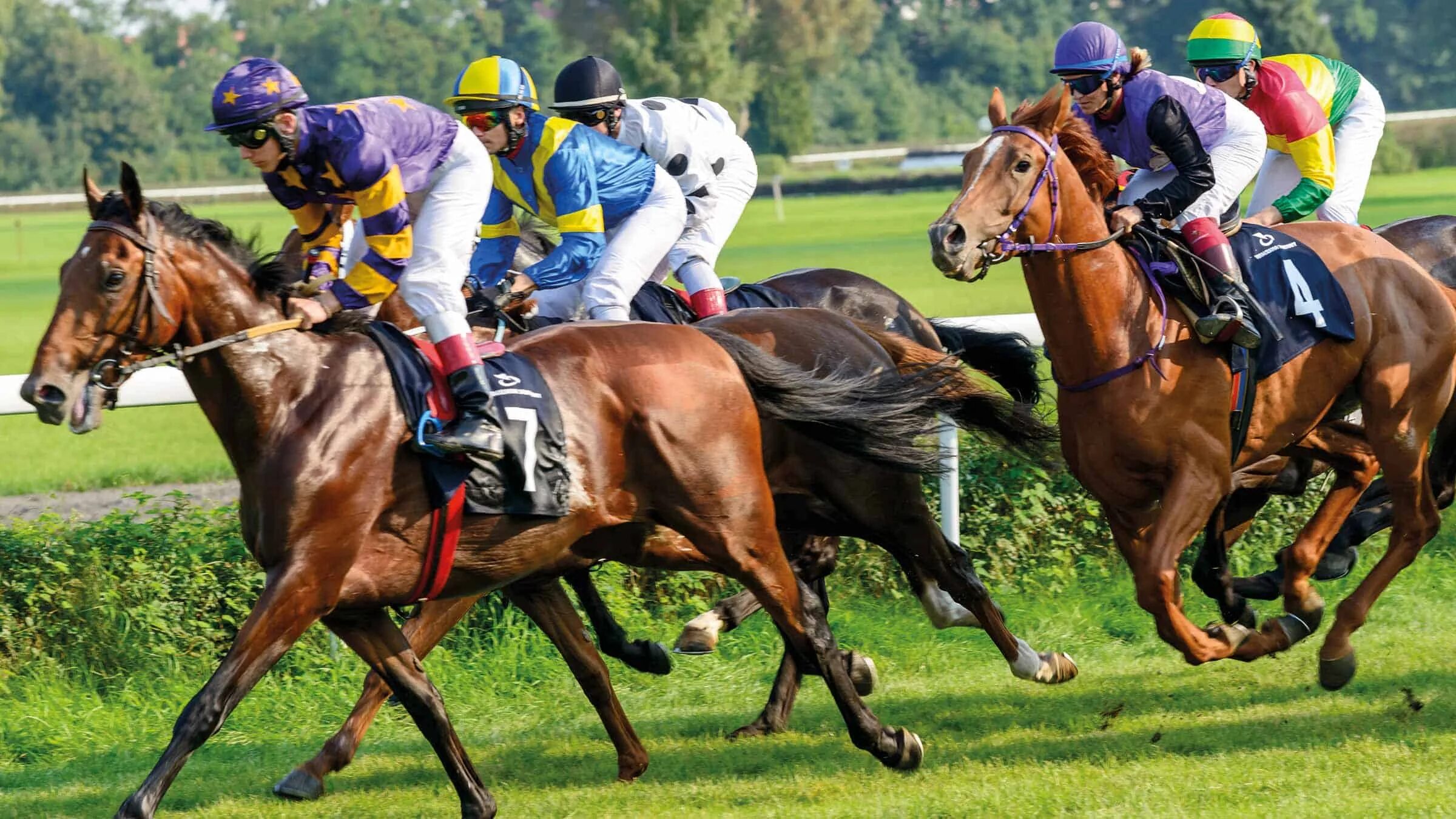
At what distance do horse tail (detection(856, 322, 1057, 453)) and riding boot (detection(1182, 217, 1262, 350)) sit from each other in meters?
0.74

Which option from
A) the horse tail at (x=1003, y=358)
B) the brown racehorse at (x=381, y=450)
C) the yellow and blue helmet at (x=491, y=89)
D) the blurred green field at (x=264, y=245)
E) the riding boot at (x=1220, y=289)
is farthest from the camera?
the blurred green field at (x=264, y=245)

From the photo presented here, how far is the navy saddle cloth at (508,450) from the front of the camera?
156 inches

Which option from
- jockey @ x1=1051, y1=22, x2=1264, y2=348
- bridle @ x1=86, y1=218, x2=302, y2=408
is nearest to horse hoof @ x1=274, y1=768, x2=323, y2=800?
bridle @ x1=86, y1=218, x2=302, y2=408

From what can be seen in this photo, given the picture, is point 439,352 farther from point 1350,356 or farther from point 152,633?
point 1350,356

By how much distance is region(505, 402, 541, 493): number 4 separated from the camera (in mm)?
3994

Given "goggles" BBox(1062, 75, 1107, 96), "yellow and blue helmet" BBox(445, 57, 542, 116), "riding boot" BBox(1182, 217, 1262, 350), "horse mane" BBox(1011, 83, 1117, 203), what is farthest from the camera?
"yellow and blue helmet" BBox(445, 57, 542, 116)

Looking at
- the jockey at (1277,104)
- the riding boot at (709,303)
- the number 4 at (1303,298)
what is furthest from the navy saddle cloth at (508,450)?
the jockey at (1277,104)

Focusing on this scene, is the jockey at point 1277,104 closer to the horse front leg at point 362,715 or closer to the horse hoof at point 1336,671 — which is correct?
the horse hoof at point 1336,671

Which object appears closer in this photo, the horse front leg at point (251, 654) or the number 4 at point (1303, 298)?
the horse front leg at point (251, 654)

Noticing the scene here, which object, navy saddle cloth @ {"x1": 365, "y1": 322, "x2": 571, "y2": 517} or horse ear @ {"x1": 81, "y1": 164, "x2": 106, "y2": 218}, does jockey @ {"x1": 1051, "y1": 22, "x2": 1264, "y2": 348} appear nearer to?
navy saddle cloth @ {"x1": 365, "y1": 322, "x2": 571, "y2": 517}

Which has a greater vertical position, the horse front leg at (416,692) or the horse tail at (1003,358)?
the horse tail at (1003,358)

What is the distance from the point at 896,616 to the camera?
611 cm

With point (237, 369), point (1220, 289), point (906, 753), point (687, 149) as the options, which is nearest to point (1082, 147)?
point (1220, 289)

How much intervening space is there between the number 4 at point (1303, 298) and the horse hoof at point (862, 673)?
162 centimetres
